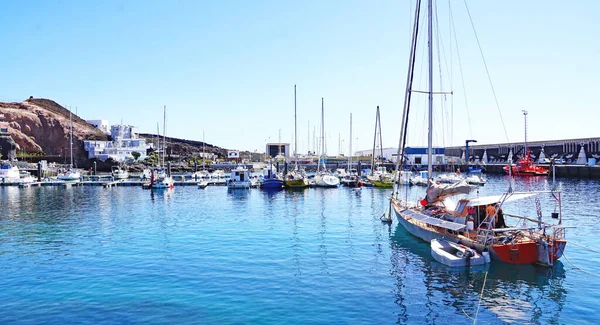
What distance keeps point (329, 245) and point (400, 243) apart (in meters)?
4.92

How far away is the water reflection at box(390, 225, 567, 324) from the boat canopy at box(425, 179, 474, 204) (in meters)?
6.56

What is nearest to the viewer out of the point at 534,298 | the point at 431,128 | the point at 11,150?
the point at 534,298

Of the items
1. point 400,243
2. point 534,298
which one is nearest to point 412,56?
point 400,243

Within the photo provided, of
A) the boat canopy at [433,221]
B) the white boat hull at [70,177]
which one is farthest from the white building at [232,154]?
the boat canopy at [433,221]

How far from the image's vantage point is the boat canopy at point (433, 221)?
947 inches

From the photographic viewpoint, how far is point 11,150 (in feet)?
414

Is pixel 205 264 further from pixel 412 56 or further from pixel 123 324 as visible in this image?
pixel 412 56

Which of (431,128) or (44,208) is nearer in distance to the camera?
(431,128)

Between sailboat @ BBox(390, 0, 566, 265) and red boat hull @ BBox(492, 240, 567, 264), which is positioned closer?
red boat hull @ BBox(492, 240, 567, 264)

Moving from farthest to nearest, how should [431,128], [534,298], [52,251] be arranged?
[431,128] → [52,251] → [534,298]

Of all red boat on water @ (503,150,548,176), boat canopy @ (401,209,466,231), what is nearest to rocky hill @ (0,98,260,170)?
red boat on water @ (503,150,548,176)

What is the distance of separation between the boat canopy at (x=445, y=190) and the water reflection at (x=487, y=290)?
6.56 m

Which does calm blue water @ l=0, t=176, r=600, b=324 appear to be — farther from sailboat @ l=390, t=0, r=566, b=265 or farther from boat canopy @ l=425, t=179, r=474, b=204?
boat canopy @ l=425, t=179, r=474, b=204

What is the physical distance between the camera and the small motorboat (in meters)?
21.2
